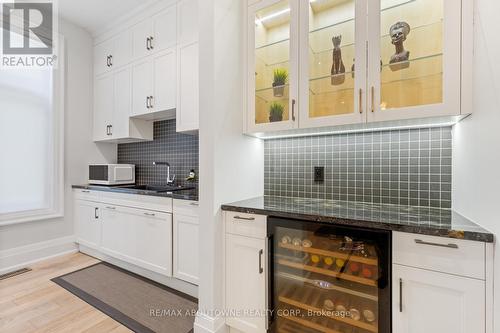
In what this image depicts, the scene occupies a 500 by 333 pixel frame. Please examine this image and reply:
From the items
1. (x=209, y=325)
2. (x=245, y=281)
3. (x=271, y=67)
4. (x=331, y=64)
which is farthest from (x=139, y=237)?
(x=331, y=64)

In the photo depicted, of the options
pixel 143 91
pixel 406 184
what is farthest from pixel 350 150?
pixel 143 91

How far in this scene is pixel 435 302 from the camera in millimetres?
1014

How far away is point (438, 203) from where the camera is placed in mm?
1476

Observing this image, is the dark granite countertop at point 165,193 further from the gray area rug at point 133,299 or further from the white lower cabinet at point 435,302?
the white lower cabinet at point 435,302

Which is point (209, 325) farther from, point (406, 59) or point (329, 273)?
point (406, 59)

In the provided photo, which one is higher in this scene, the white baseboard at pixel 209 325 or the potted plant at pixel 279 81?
the potted plant at pixel 279 81

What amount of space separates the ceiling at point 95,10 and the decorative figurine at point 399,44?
250 cm

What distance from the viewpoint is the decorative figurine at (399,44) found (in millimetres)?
1319

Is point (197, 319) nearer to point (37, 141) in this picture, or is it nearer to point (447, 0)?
point (447, 0)

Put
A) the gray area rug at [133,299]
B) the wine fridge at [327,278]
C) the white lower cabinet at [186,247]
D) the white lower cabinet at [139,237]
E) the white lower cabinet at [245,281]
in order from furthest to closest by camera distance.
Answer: the white lower cabinet at [139,237] → the white lower cabinet at [186,247] → the gray area rug at [133,299] → the white lower cabinet at [245,281] → the wine fridge at [327,278]

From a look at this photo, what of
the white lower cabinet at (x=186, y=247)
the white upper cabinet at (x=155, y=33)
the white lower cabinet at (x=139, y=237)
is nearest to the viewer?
the white lower cabinet at (x=186, y=247)

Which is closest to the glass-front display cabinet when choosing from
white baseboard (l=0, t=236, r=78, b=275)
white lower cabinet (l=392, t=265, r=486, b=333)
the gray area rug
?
white lower cabinet (l=392, t=265, r=486, b=333)

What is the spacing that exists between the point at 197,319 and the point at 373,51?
2.03m

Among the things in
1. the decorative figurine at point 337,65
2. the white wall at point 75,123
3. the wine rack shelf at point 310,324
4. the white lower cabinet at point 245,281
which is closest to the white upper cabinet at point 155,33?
the white wall at point 75,123
